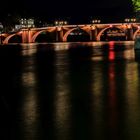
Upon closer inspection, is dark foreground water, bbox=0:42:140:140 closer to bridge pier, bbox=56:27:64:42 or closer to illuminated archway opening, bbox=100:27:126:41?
bridge pier, bbox=56:27:64:42

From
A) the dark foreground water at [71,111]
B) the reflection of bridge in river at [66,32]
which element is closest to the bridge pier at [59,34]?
the reflection of bridge in river at [66,32]

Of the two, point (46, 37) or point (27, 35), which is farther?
point (46, 37)

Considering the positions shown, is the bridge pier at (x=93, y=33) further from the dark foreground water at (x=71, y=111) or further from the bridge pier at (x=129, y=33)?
the dark foreground water at (x=71, y=111)

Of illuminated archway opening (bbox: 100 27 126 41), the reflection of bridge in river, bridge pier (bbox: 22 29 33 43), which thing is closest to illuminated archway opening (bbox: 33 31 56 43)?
the reflection of bridge in river

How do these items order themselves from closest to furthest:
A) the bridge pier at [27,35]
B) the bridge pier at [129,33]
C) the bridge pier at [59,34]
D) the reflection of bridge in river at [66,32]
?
the bridge pier at [27,35]
the reflection of bridge in river at [66,32]
the bridge pier at [129,33]
the bridge pier at [59,34]

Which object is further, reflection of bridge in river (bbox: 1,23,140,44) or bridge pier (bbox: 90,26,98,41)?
bridge pier (bbox: 90,26,98,41)

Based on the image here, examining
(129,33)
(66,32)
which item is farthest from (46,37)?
(129,33)

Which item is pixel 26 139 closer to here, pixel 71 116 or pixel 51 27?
pixel 71 116

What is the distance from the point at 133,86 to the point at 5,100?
5.80 meters

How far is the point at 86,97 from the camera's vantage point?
17.8 metres

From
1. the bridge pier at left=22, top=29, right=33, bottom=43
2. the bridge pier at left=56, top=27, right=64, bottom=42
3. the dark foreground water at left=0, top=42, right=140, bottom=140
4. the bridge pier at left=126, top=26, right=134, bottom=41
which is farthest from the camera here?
the bridge pier at left=56, top=27, right=64, bottom=42

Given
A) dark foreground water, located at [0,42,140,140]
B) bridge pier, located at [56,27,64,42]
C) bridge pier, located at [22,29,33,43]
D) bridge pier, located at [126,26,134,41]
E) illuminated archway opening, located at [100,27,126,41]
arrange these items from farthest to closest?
illuminated archway opening, located at [100,27,126,41]
bridge pier, located at [56,27,64,42]
bridge pier, located at [126,26,134,41]
bridge pier, located at [22,29,33,43]
dark foreground water, located at [0,42,140,140]

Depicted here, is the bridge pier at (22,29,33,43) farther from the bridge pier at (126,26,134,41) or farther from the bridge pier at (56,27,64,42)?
the bridge pier at (126,26,134,41)

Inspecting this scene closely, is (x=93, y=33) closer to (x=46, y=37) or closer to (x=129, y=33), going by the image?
(x=129, y=33)
